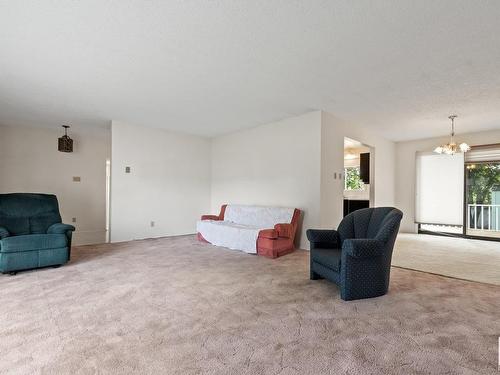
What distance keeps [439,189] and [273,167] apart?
4.36m

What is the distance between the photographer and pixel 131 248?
15.9 feet

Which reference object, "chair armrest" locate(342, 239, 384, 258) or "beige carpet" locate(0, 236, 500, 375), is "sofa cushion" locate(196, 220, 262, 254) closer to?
"beige carpet" locate(0, 236, 500, 375)

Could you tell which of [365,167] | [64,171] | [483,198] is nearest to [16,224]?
[64,171]

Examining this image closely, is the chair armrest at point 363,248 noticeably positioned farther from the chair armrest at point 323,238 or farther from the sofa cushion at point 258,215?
the sofa cushion at point 258,215

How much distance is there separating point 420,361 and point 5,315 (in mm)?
3093

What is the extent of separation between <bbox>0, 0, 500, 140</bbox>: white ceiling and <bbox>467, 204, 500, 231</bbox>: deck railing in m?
2.31

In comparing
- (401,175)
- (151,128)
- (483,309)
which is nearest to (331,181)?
(483,309)

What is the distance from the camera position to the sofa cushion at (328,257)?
2.67 meters

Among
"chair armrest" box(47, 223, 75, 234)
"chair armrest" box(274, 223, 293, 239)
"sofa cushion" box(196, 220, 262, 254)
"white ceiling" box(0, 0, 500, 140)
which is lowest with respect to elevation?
"sofa cushion" box(196, 220, 262, 254)

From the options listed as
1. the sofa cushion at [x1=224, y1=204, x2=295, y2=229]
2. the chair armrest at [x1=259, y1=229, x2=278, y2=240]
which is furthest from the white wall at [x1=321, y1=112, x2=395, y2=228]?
the chair armrest at [x1=259, y1=229, x2=278, y2=240]

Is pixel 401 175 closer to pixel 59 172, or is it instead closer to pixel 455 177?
pixel 455 177

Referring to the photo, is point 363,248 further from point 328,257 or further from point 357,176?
point 357,176

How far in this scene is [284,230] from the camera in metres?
4.42

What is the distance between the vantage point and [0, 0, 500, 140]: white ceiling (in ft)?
6.94
